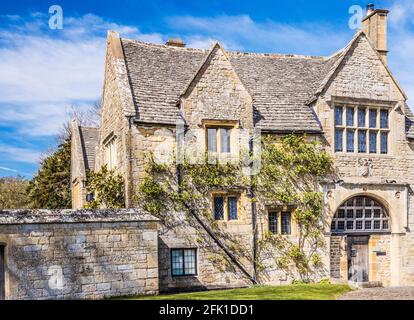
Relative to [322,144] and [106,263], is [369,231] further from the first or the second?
[106,263]

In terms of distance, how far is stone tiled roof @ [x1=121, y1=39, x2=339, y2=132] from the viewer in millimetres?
20703

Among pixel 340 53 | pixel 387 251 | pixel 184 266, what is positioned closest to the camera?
pixel 184 266

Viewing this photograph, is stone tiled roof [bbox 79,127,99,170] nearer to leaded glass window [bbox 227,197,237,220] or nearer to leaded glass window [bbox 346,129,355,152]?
leaded glass window [bbox 227,197,237,220]

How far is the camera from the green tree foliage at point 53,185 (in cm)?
3566

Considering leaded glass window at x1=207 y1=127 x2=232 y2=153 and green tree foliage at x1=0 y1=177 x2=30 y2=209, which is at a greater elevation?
leaded glass window at x1=207 y1=127 x2=232 y2=153

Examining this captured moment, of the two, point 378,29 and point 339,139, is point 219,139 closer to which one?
point 339,139

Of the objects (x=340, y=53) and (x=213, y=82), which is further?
(x=340, y=53)

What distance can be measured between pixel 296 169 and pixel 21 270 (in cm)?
1100

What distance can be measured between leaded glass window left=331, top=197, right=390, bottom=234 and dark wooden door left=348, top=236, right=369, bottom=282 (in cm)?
44

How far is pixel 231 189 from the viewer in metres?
20.5

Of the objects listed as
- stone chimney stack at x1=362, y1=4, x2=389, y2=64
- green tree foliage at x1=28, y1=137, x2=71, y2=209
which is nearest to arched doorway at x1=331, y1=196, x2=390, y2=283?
stone chimney stack at x1=362, y1=4, x2=389, y2=64

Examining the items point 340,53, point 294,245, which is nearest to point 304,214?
point 294,245

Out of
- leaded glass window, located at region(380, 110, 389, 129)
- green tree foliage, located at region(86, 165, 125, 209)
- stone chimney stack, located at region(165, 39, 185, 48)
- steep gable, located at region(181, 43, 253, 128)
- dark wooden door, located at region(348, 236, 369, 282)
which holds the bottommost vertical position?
dark wooden door, located at region(348, 236, 369, 282)

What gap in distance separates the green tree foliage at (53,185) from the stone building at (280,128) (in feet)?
43.1
